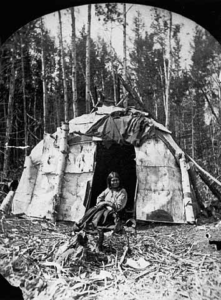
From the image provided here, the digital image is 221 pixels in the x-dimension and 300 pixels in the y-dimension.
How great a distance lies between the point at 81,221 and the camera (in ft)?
6.70

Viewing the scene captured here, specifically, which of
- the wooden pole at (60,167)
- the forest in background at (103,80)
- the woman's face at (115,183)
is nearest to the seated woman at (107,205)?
the woman's face at (115,183)

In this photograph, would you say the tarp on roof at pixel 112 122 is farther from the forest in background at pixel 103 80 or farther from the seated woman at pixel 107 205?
the seated woman at pixel 107 205

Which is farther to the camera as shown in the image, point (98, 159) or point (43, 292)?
point (98, 159)

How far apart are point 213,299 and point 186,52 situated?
135 cm

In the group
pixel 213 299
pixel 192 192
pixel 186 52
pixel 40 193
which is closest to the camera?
pixel 213 299

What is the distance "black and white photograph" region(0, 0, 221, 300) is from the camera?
1.77 meters

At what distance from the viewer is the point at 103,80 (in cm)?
203

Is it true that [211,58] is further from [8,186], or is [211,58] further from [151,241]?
[8,186]

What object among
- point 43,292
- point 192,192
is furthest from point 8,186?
point 192,192

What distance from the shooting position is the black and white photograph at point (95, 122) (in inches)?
69.9

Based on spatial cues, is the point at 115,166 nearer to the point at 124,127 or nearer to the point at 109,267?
the point at 124,127

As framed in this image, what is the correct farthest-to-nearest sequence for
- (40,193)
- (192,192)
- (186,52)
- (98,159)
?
(98,159) → (192,192) → (40,193) → (186,52)

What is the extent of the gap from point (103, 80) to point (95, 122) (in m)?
0.35

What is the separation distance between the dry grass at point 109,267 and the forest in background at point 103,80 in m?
0.44
